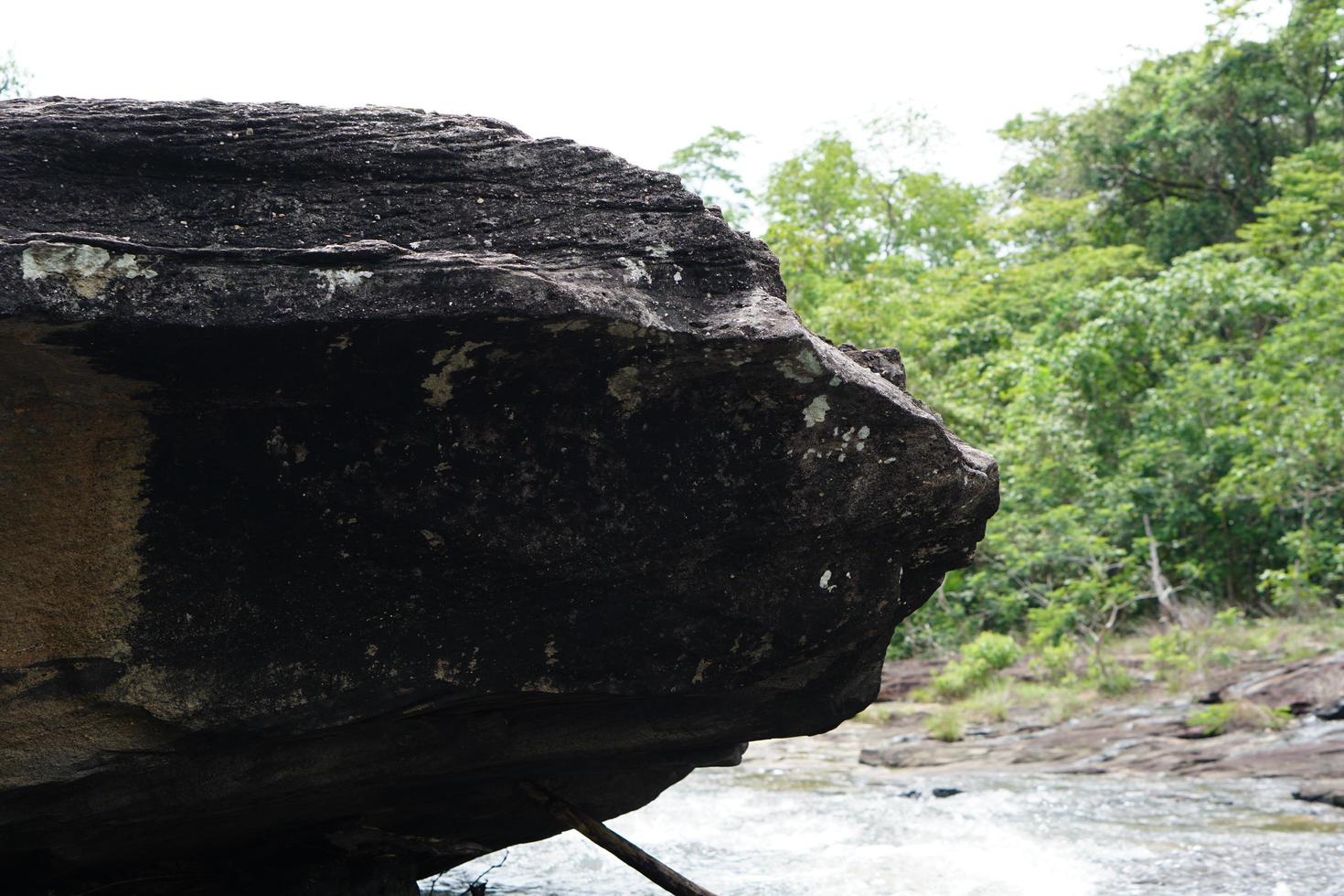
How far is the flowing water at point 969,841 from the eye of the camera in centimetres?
Answer: 639

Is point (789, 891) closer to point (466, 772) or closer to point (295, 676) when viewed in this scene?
point (466, 772)

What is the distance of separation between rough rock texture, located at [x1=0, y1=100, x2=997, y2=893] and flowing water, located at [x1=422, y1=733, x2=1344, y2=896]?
279 centimetres

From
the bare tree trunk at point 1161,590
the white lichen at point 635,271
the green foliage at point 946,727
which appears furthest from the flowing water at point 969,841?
the bare tree trunk at point 1161,590

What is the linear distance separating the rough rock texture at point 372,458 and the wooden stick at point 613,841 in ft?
2.41

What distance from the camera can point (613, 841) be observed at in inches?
187

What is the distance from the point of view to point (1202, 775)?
1037cm

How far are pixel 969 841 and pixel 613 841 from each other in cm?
387

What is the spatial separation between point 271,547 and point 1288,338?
56.7ft

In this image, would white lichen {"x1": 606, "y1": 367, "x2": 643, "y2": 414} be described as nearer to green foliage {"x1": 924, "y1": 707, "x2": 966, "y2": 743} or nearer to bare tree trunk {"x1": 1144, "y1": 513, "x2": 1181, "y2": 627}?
green foliage {"x1": 924, "y1": 707, "x2": 966, "y2": 743}

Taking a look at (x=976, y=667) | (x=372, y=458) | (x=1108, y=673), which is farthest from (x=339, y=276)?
(x=976, y=667)

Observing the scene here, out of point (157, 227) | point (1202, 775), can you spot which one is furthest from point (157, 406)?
point (1202, 775)

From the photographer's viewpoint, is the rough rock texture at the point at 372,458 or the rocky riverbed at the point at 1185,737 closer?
the rough rock texture at the point at 372,458

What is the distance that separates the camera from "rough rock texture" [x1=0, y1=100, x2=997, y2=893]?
3232 millimetres

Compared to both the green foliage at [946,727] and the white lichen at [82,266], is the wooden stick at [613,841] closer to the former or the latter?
the white lichen at [82,266]
